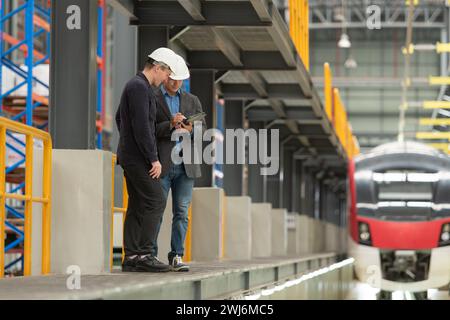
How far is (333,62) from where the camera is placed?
54562 mm

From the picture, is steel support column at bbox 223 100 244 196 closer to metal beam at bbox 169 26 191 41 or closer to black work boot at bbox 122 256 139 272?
metal beam at bbox 169 26 191 41

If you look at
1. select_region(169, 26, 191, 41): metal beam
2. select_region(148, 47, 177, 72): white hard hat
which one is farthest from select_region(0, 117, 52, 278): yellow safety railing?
select_region(169, 26, 191, 41): metal beam

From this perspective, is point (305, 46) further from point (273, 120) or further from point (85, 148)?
point (85, 148)

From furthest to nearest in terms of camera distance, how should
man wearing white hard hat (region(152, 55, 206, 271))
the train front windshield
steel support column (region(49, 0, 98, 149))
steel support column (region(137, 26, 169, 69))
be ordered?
the train front windshield → steel support column (region(137, 26, 169, 69)) → steel support column (region(49, 0, 98, 149)) → man wearing white hard hat (region(152, 55, 206, 271))

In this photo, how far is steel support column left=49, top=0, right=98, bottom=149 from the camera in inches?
395

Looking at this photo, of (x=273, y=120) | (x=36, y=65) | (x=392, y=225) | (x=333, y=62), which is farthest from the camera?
(x=333, y=62)

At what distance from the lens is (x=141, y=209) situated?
29.7 feet

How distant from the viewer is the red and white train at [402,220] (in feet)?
58.6

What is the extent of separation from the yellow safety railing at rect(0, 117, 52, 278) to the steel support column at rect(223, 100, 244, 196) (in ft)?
39.7

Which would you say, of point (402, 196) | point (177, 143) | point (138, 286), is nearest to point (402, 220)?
point (402, 196)

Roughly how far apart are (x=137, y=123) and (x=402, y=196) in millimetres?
10344
